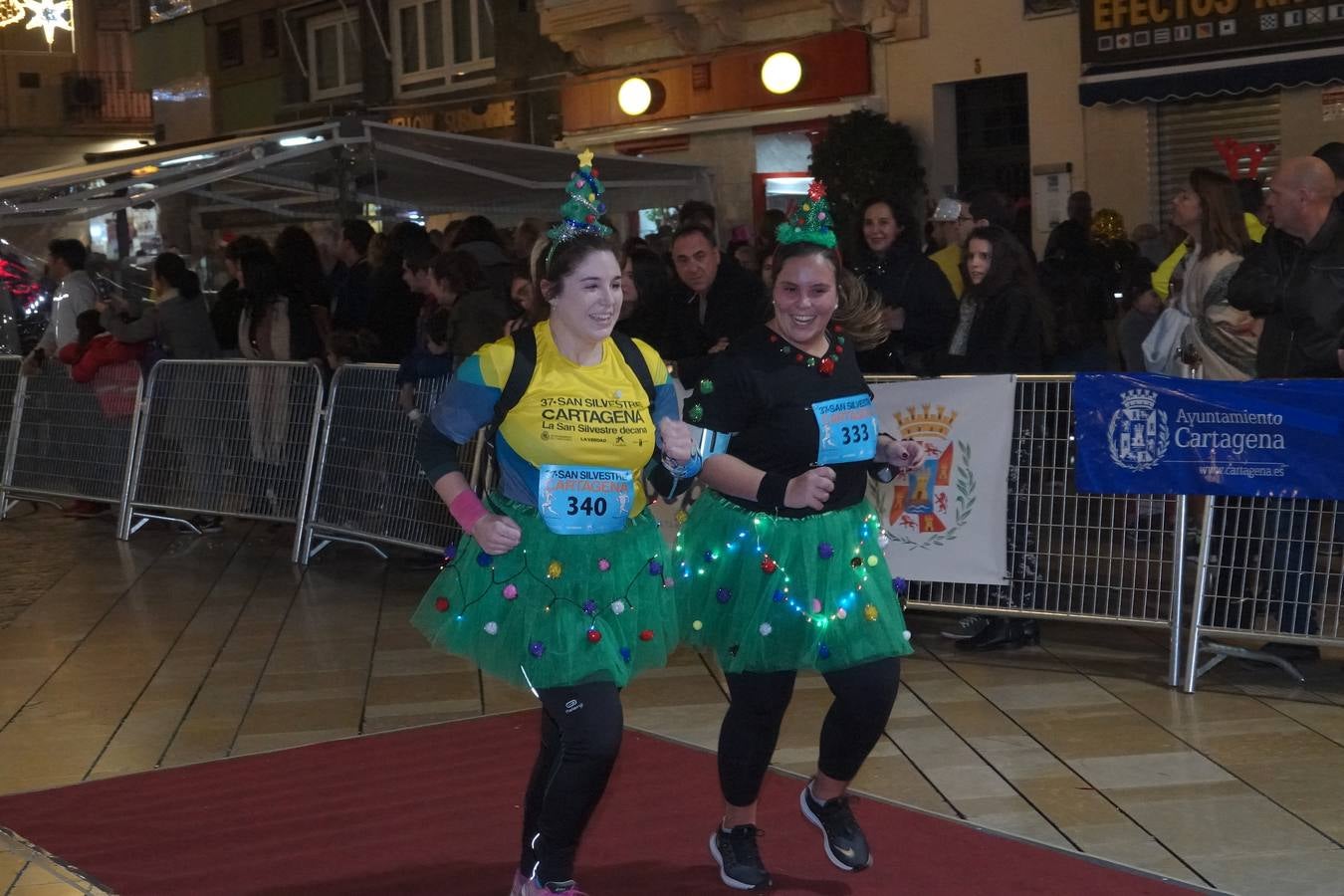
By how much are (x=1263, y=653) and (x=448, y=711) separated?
3.44 meters

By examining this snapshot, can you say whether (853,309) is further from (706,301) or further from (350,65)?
(350,65)

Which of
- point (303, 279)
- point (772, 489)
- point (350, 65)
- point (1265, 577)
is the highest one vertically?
point (350, 65)

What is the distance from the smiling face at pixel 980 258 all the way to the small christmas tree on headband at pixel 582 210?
357cm

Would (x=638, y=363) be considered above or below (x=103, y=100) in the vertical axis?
below

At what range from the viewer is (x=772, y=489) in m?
4.76

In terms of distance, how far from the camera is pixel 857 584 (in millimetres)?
4848

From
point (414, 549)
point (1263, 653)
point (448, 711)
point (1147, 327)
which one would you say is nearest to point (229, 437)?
point (414, 549)

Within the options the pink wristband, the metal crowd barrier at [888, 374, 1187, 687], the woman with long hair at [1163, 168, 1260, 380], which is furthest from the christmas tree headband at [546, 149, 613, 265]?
the woman with long hair at [1163, 168, 1260, 380]

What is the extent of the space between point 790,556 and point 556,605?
71 cm

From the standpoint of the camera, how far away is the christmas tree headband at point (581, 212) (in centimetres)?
470

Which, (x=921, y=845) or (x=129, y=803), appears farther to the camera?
(x=129, y=803)

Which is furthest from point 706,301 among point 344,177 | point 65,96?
point 65,96

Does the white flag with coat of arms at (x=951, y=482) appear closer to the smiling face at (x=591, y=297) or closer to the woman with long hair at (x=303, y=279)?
the smiling face at (x=591, y=297)

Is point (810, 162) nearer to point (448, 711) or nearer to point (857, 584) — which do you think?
point (448, 711)
